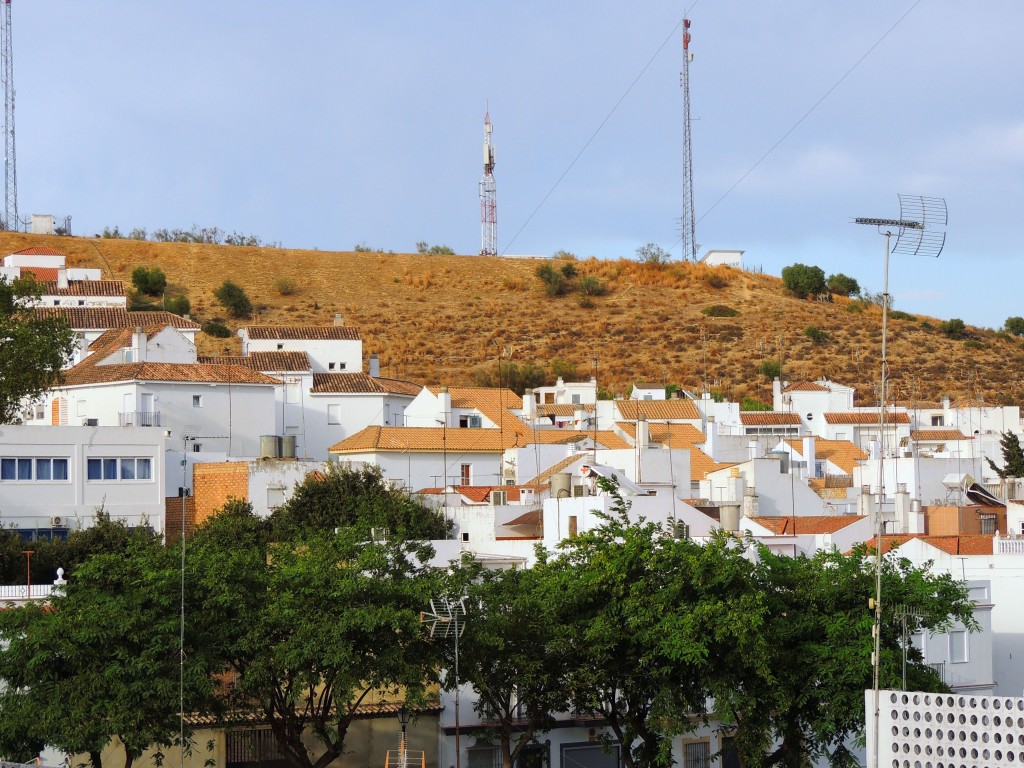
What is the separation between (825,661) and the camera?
2533 cm

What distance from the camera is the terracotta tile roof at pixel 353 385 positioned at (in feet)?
202

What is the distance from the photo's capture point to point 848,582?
2598 centimetres

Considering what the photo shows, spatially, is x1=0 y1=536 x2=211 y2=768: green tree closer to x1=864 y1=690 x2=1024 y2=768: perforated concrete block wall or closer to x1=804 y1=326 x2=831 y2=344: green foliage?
x1=864 y1=690 x2=1024 y2=768: perforated concrete block wall

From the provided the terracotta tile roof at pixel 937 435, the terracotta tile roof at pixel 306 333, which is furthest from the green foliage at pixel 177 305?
the terracotta tile roof at pixel 937 435

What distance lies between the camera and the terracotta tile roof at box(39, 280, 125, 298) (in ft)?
255

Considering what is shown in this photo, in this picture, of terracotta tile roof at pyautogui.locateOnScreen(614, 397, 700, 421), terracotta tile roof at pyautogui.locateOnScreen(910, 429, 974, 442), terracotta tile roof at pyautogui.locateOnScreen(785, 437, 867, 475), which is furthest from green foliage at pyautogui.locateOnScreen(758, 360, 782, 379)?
terracotta tile roof at pyautogui.locateOnScreen(785, 437, 867, 475)

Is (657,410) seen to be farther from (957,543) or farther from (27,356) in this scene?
(957,543)

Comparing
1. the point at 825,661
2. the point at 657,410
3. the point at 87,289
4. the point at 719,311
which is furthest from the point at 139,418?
the point at 719,311

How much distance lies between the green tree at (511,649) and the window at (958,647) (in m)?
8.46

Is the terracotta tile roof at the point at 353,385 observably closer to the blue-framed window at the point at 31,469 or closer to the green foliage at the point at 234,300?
the blue-framed window at the point at 31,469

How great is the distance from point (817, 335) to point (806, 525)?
62.8 m

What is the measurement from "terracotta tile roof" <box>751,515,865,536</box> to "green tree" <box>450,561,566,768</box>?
38.3 ft

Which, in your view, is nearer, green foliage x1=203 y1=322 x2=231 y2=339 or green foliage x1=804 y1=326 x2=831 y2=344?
green foliage x1=203 y1=322 x2=231 y2=339

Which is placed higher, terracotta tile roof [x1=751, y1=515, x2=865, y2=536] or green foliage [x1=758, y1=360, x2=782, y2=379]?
green foliage [x1=758, y1=360, x2=782, y2=379]
